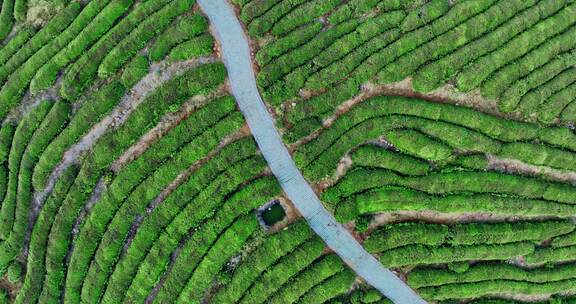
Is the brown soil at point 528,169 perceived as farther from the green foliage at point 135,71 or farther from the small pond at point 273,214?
the green foliage at point 135,71

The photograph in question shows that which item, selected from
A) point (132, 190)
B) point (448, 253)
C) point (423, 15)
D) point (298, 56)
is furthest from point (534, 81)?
point (132, 190)

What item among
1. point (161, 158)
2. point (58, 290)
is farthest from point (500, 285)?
point (58, 290)

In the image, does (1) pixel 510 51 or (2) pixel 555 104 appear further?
(2) pixel 555 104

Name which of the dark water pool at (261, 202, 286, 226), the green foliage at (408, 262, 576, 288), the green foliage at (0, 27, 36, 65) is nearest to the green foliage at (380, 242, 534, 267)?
the green foliage at (408, 262, 576, 288)

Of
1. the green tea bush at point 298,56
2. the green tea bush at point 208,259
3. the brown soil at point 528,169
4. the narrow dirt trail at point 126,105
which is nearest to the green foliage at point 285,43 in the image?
the green tea bush at point 298,56

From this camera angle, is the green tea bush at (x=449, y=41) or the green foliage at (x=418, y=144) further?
the green foliage at (x=418, y=144)

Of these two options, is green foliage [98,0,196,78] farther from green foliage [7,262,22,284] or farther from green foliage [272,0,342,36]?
green foliage [7,262,22,284]

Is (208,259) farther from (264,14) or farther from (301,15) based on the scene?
(301,15)
